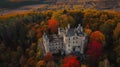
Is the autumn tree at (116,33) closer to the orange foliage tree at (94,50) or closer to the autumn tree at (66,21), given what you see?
the orange foliage tree at (94,50)

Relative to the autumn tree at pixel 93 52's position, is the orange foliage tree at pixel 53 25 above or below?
above

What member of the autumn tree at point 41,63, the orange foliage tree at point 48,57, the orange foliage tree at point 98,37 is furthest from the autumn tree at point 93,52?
the autumn tree at point 41,63

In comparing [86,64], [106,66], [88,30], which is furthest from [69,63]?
[88,30]

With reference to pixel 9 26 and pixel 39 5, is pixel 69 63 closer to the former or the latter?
pixel 9 26

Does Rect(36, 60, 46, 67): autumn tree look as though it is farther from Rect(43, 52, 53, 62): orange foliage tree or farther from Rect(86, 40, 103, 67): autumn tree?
Rect(86, 40, 103, 67): autumn tree

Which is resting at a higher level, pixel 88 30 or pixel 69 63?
pixel 88 30

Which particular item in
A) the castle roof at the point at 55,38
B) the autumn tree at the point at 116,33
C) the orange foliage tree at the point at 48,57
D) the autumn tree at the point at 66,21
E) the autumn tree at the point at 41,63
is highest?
the autumn tree at the point at 66,21

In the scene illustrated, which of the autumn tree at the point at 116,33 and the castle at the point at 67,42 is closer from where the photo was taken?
the castle at the point at 67,42
